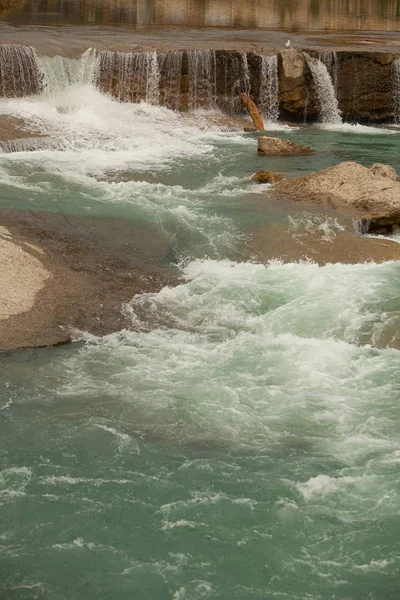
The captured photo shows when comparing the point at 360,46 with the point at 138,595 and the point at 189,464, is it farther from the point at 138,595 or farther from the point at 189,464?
the point at 138,595

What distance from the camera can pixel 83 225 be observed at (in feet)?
41.3

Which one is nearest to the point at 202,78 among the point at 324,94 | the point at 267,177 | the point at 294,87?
the point at 294,87

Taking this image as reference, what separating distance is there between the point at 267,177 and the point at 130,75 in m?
7.34

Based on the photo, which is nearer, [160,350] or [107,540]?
[107,540]

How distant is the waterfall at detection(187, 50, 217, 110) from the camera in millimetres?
21469

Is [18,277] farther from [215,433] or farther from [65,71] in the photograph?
[65,71]

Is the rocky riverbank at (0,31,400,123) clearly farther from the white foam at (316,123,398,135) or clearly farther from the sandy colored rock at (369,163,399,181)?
the sandy colored rock at (369,163,399,181)

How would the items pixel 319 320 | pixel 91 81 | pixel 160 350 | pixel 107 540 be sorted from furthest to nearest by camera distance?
pixel 91 81, pixel 319 320, pixel 160 350, pixel 107 540

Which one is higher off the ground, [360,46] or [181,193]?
[360,46]

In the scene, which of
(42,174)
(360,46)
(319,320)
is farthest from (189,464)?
(360,46)

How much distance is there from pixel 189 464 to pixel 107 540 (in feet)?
3.78

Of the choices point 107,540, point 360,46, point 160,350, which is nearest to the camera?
point 107,540

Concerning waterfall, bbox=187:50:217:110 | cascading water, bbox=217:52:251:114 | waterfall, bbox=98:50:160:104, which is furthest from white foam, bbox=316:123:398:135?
waterfall, bbox=98:50:160:104

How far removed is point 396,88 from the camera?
22.3 meters
